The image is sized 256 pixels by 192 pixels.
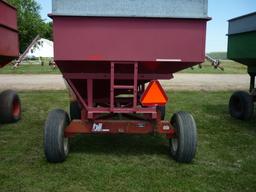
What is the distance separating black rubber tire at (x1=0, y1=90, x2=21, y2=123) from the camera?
24.6 ft

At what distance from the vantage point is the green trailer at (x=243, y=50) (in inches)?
300

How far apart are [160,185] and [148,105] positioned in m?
1.13

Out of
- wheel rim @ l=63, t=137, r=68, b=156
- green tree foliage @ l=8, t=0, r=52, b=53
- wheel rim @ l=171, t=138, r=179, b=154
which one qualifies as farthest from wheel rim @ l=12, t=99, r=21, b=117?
green tree foliage @ l=8, t=0, r=52, b=53

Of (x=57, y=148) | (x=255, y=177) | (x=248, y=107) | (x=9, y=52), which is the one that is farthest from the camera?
(x=248, y=107)

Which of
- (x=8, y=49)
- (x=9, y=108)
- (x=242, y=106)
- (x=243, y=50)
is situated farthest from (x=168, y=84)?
(x=8, y=49)

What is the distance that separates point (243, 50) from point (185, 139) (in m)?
3.62

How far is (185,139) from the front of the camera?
4.99m

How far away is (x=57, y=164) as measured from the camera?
494 cm

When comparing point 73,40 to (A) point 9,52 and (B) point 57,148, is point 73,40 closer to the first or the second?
(B) point 57,148

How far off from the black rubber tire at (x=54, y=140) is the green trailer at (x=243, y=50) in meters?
4.15

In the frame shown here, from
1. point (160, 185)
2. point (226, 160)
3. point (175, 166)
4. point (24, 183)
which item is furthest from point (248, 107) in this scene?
point (24, 183)

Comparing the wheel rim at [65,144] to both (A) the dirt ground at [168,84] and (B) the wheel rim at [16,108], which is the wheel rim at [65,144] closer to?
(B) the wheel rim at [16,108]

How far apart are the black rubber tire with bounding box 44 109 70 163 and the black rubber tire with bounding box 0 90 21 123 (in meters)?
2.72

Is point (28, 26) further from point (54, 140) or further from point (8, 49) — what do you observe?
point (54, 140)
